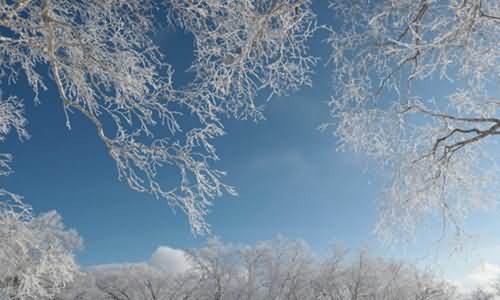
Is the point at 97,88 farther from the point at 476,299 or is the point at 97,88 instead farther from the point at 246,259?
the point at 476,299

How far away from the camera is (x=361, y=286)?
25391 millimetres

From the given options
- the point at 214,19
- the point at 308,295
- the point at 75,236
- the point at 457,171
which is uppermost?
the point at 75,236

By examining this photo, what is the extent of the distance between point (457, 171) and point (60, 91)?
4.68 m

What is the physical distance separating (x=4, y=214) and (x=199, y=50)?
167 inches

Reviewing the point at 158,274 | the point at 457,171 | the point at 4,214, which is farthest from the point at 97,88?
the point at 158,274

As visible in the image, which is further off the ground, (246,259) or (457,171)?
(246,259)

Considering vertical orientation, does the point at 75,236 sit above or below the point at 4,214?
above

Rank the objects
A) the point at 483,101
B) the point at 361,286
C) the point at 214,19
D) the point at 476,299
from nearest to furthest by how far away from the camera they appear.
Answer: the point at 214,19, the point at 483,101, the point at 361,286, the point at 476,299

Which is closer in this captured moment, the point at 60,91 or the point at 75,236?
the point at 60,91

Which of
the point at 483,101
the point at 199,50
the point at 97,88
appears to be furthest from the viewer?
the point at 483,101

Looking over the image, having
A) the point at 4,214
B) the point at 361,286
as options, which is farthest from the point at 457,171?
the point at 361,286

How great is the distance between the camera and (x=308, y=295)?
26547 mm

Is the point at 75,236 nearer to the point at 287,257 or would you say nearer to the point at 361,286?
the point at 287,257

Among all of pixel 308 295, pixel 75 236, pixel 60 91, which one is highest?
pixel 75 236
